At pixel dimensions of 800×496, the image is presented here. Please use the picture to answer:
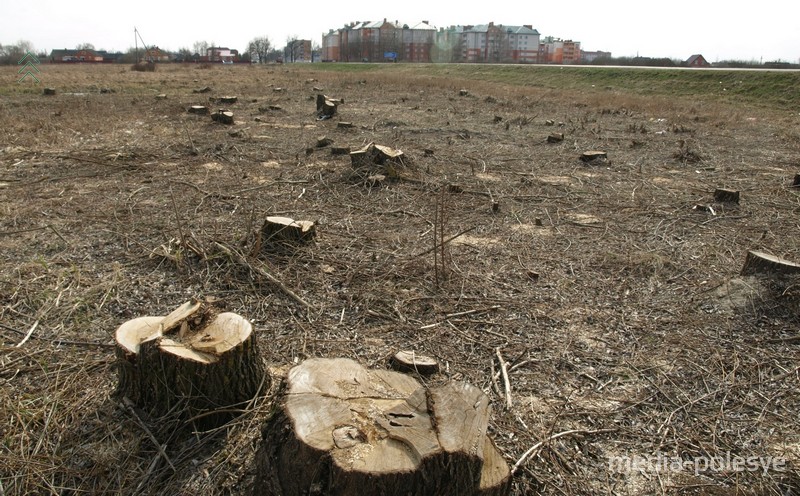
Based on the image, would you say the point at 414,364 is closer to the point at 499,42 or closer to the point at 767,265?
the point at 767,265

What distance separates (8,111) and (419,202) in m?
12.7

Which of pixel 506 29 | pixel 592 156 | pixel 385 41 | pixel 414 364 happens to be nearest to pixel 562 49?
pixel 506 29

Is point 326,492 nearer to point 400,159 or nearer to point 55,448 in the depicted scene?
point 55,448

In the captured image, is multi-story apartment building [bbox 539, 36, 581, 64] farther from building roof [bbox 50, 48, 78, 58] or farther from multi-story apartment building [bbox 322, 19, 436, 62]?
building roof [bbox 50, 48, 78, 58]

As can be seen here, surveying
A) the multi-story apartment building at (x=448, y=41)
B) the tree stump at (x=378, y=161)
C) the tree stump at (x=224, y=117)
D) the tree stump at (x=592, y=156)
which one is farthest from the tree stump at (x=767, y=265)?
the multi-story apartment building at (x=448, y=41)

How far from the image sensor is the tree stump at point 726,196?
6.57 m

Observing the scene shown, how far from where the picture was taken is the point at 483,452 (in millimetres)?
1948

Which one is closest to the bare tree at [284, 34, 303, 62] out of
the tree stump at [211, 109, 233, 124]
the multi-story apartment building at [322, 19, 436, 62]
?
the multi-story apartment building at [322, 19, 436, 62]

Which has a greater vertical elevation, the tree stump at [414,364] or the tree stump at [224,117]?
the tree stump at [224,117]

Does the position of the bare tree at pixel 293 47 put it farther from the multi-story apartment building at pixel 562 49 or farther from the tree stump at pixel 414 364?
the tree stump at pixel 414 364

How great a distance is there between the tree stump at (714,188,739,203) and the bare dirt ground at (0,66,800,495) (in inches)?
7.6

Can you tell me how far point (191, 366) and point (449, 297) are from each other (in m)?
2.14

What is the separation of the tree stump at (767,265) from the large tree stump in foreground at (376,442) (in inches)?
126

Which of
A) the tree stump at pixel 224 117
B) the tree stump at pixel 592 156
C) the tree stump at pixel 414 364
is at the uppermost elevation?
the tree stump at pixel 224 117
